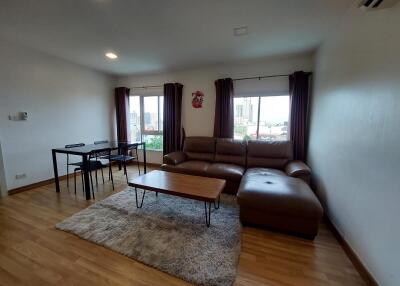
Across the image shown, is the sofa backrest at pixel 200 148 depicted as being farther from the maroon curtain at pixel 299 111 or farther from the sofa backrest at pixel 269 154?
the maroon curtain at pixel 299 111

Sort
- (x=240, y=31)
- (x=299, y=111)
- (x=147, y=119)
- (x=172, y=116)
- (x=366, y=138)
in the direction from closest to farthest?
(x=366, y=138)
(x=240, y=31)
(x=299, y=111)
(x=172, y=116)
(x=147, y=119)

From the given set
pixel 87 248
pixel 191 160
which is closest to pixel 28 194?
pixel 87 248

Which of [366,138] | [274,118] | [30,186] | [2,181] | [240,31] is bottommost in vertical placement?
Answer: [30,186]

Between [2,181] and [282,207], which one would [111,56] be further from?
[282,207]

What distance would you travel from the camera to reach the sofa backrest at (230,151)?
11.3 ft

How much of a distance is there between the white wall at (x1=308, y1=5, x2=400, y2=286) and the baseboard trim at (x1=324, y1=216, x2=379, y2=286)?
5 centimetres

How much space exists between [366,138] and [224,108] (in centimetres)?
247

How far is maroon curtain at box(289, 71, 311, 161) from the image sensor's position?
320cm

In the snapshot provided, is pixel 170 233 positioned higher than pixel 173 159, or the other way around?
pixel 173 159

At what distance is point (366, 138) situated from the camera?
154 cm

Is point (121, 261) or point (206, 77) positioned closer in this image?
point (121, 261)

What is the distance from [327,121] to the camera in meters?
2.42

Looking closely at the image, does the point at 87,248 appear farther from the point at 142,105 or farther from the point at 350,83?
the point at 142,105

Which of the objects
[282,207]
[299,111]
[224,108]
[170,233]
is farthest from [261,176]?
[224,108]
